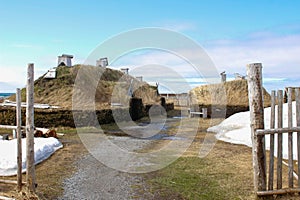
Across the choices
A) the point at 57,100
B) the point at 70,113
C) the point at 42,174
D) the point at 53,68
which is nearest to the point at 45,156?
the point at 42,174

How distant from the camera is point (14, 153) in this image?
7.63 meters

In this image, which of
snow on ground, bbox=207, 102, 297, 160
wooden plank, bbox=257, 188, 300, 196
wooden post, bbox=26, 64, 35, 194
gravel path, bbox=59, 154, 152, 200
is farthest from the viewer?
snow on ground, bbox=207, 102, 297, 160

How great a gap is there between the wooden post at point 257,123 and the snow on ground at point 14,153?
536cm

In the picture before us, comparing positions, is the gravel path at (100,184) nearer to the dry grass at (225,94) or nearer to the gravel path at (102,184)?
the gravel path at (102,184)

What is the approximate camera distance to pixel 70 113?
1591cm

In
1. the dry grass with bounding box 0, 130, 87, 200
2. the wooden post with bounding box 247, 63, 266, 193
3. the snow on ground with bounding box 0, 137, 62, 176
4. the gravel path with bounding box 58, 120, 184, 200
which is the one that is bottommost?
the gravel path with bounding box 58, 120, 184, 200

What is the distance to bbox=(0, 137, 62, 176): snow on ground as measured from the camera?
273 inches

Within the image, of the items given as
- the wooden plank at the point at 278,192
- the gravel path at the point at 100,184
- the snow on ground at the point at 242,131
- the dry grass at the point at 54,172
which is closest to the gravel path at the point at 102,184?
the gravel path at the point at 100,184

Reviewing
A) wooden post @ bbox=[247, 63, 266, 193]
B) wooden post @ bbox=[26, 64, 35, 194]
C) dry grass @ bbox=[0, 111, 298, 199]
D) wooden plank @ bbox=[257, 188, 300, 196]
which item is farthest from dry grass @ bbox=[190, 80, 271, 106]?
wooden post @ bbox=[26, 64, 35, 194]

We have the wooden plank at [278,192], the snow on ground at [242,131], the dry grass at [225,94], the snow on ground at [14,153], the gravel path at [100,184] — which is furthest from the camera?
the dry grass at [225,94]

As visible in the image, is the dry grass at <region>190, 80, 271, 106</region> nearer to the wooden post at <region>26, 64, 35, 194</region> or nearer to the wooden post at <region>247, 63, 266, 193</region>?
the wooden post at <region>247, 63, 266, 193</region>

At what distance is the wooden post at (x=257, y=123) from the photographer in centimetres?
512

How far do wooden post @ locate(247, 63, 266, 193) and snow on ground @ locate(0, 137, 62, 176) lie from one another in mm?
5361

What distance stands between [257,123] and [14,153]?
6.15 meters
